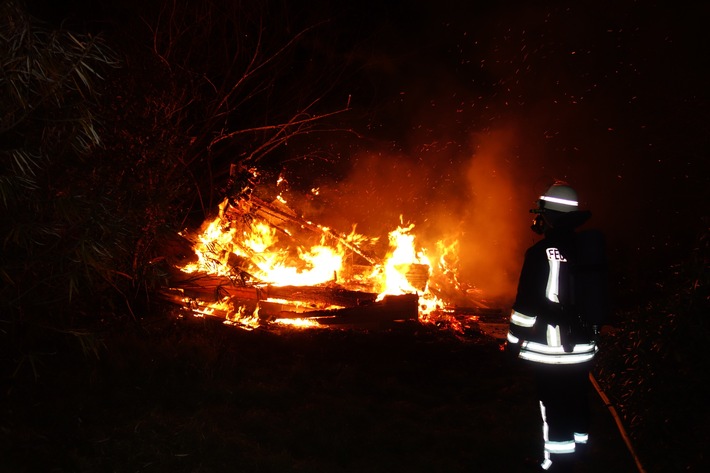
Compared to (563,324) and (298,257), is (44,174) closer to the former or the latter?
(563,324)

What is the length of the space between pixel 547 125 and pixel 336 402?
8.30m

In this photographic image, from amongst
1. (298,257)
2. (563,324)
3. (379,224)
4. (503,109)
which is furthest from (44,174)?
(503,109)

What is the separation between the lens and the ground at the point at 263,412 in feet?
12.3

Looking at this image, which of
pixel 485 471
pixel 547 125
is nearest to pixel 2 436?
pixel 485 471

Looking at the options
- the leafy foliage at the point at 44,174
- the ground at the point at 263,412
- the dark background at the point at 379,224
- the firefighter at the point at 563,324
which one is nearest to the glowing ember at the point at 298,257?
the dark background at the point at 379,224

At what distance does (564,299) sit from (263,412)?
2412mm

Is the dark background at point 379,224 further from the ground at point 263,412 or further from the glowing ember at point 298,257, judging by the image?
the glowing ember at point 298,257

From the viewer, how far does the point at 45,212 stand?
411cm

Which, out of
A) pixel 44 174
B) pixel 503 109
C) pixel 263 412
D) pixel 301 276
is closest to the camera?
pixel 44 174

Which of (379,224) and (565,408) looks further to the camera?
(379,224)

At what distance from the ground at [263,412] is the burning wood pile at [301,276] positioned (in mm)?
1397

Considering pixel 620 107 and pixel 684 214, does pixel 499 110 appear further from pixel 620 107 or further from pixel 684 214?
pixel 684 214

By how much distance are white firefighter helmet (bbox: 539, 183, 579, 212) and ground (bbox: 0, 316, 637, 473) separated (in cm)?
181

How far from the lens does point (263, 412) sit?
4.50m
